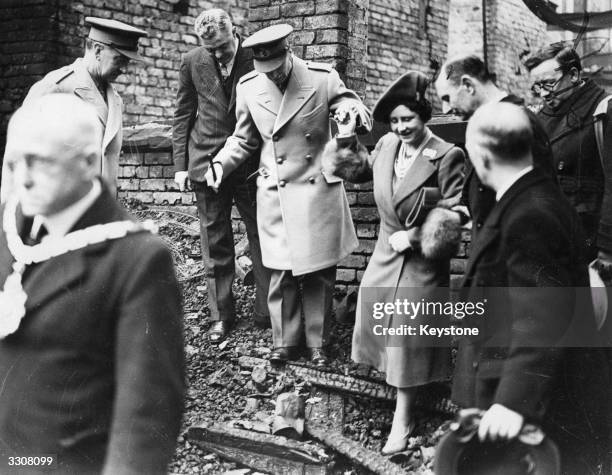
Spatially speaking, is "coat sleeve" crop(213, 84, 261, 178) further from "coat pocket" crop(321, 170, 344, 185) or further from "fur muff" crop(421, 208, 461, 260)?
"fur muff" crop(421, 208, 461, 260)

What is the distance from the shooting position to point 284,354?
440 centimetres

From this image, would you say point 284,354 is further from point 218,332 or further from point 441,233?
point 441,233

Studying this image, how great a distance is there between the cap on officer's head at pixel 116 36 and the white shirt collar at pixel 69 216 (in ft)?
9.13

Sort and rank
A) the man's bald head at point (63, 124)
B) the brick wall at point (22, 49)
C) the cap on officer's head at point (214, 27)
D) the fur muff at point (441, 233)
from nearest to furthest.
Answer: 1. the man's bald head at point (63, 124)
2. the fur muff at point (441, 233)
3. the cap on officer's head at point (214, 27)
4. the brick wall at point (22, 49)

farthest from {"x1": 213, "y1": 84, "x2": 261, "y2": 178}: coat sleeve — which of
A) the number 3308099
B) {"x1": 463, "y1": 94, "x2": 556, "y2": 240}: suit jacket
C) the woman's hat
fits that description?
the number 3308099

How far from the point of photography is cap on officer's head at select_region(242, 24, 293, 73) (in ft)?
14.0

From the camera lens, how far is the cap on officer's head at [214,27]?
4714 millimetres

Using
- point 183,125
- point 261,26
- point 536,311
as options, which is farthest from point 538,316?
point 261,26

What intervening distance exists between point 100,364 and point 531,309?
4.25 ft

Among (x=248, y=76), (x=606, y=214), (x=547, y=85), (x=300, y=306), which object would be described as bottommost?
(x=300, y=306)

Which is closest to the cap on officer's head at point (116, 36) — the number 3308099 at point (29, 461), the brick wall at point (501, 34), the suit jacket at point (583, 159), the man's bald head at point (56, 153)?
the suit jacket at point (583, 159)

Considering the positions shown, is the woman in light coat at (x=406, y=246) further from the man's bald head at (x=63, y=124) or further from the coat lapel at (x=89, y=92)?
the man's bald head at (x=63, y=124)

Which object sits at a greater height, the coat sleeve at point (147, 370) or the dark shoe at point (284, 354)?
the coat sleeve at point (147, 370)

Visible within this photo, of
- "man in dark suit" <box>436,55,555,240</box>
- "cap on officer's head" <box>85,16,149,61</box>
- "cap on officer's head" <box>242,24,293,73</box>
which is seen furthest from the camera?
"cap on officer's head" <box>85,16,149,61</box>
